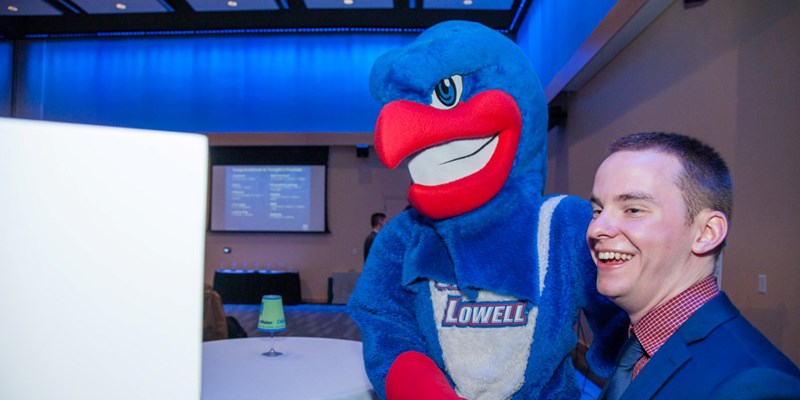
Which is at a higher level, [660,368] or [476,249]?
[476,249]

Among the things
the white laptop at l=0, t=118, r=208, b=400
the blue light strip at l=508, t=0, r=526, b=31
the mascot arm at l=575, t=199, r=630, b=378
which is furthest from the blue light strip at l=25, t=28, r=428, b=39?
the white laptop at l=0, t=118, r=208, b=400

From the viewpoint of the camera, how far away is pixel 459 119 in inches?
56.6

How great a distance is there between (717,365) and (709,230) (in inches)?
10.1

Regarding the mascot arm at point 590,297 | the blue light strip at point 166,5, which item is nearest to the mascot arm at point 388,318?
the mascot arm at point 590,297

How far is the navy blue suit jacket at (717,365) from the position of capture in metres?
0.83

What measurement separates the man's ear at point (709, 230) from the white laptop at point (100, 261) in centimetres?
88

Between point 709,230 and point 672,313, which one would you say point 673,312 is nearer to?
point 672,313

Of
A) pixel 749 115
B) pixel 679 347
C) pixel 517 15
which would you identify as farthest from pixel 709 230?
pixel 517 15

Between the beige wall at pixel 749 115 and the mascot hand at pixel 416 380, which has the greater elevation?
the beige wall at pixel 749 115

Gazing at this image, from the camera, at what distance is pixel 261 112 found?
31.1 feet

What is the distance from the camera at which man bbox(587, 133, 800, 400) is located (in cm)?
98

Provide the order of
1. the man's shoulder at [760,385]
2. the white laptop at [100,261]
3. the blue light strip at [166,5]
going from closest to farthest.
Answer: the white laptop at [100,261] → the man's shoulder at [760,385] → the blue light strip at [166,5]

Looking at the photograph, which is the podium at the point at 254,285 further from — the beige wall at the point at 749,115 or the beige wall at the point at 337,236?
the beige wall at the point at 749,115

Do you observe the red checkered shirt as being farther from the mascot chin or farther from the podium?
the podium
